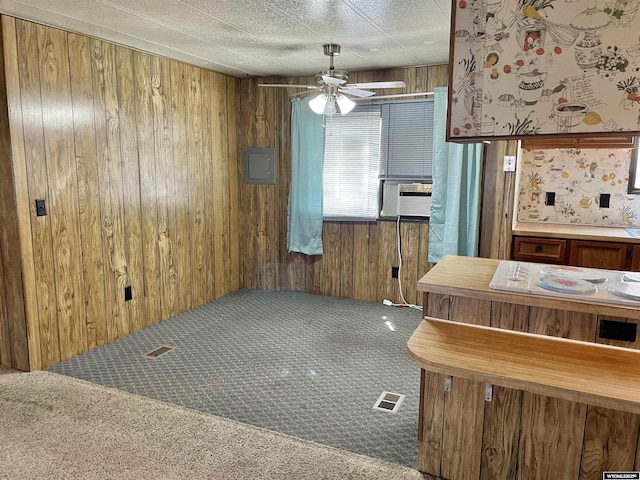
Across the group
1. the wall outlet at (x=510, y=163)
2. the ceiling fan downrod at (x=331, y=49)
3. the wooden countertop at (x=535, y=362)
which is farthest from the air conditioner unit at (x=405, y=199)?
the wooden countertop at (x=535, y=362)

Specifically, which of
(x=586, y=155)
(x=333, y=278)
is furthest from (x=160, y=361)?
(x=586, y=155)

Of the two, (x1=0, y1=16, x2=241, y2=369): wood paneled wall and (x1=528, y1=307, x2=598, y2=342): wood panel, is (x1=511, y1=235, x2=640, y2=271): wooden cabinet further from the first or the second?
(x1=0, y1=16, x2=241, y2=369): wood paneled wall

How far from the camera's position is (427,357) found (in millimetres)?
1859

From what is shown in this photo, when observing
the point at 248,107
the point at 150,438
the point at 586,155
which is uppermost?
the point at 248,107

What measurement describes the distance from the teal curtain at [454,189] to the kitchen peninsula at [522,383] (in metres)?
2.21

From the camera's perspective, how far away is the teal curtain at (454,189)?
427cm

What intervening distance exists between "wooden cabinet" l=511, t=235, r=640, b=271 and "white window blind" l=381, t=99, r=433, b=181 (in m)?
1.18

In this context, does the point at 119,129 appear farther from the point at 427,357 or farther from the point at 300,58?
the point at 427,357

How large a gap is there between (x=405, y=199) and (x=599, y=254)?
1773 millimetres

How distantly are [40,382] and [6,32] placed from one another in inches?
88.8

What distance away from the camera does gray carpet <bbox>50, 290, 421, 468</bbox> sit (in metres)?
2.60

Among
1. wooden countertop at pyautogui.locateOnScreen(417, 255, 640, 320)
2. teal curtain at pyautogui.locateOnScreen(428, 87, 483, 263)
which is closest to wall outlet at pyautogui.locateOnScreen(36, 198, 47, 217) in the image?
wooden countertop at pyautogui.locateOnScreen(417, 255, 640, 320)

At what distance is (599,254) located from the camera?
3.65 metres

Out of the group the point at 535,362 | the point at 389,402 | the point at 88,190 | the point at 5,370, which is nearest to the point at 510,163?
the point at 389,402
